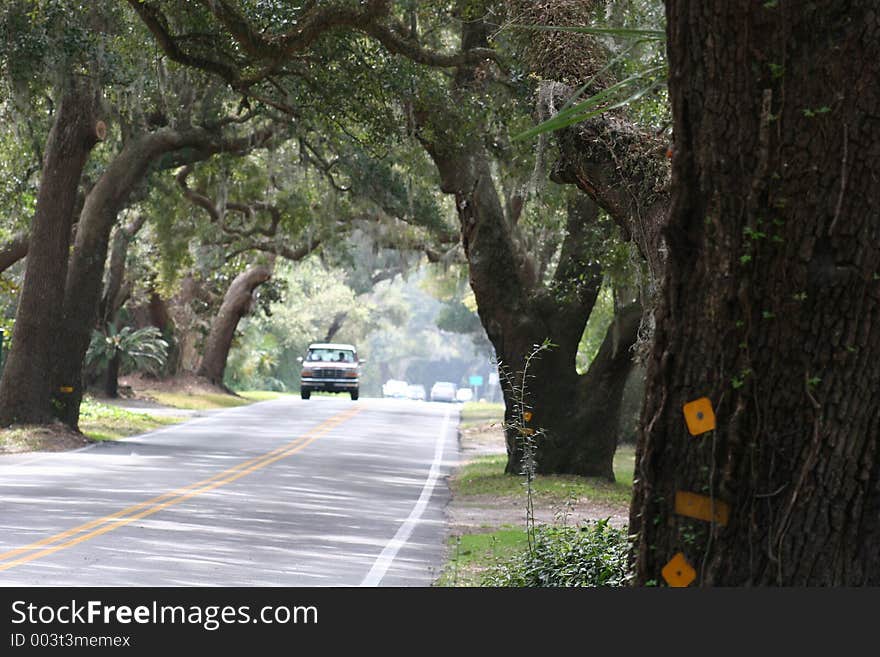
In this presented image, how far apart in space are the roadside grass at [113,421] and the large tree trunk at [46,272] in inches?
90.7

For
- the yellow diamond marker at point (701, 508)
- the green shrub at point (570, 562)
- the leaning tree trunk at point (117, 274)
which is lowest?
the green shrub at point (570, 562)

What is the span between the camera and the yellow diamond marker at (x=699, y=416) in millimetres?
6629

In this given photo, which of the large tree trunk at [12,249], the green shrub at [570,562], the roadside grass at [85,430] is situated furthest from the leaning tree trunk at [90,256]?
the green shrub at [570,562]

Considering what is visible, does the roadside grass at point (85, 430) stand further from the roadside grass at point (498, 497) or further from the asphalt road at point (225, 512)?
the roadside grass at point (498, 497)

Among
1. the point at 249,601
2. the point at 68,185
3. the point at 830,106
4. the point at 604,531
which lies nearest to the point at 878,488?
the point at 830,106

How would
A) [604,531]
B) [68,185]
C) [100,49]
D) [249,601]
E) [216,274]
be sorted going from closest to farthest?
[249,601] < [604,531] < [100,49] < [68,185] < [216,274]

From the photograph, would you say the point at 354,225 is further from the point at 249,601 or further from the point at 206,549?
the point at 249,601

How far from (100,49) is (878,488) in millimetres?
20688

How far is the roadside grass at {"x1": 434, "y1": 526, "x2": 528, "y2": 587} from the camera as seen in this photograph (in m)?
12.5

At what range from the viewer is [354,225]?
150 feet

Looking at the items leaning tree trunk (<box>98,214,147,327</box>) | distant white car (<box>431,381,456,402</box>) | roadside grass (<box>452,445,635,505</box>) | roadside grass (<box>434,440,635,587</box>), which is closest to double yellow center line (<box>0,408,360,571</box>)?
roadside grass (<box>434,440,635,587</box>)

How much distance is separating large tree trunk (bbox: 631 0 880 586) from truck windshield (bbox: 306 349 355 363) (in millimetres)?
50371

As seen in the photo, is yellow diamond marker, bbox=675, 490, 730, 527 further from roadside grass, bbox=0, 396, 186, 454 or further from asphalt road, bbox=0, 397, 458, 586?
roadside grass, bbox=0, 396, 186, 454

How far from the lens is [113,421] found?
119 feet
